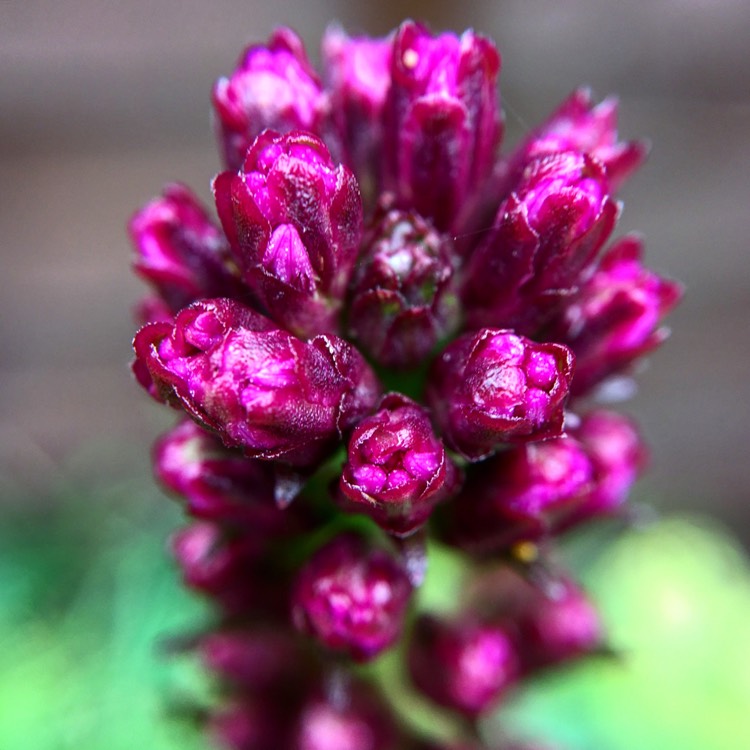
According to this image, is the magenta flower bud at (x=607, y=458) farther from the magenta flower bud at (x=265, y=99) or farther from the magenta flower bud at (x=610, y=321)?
the magenta flower bud at (x=265, y=99)

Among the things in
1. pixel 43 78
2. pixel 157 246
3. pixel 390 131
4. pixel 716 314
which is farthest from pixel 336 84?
pixel 716 314

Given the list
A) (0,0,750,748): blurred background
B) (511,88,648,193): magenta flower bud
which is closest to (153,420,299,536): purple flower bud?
(511,88,648,193): magenta flower bud

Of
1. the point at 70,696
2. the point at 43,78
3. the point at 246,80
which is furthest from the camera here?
the point at 43,78

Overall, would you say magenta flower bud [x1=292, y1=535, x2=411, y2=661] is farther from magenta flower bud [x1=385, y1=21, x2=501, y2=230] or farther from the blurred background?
Result: the blurred background

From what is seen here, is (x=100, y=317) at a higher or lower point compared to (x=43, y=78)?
lower

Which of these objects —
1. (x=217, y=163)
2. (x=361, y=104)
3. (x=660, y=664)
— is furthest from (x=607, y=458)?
(x=217, y=163)

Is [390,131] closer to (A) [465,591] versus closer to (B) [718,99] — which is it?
(A) [465,591]

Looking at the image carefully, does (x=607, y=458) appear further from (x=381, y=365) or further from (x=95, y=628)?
(x=95, y=628)
